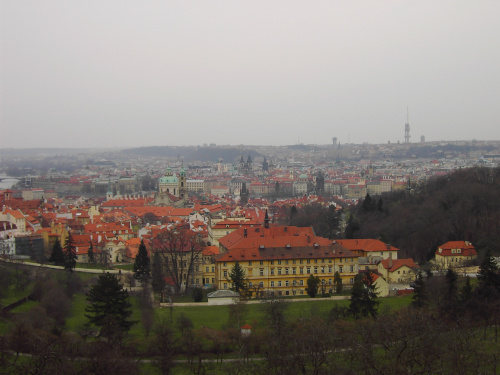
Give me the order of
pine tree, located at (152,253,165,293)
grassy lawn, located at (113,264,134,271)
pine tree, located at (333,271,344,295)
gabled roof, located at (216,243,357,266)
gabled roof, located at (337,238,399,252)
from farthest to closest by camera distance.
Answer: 1. grassy lawn, located at (113,264,134,271)
2. gabled roof, located at (337,238,399,252)
3. gabled roof, located at (216,243,357,266)
4. pine tree, located at (333,271,344,295)
5. pine tree, located at (152,253,165,293)

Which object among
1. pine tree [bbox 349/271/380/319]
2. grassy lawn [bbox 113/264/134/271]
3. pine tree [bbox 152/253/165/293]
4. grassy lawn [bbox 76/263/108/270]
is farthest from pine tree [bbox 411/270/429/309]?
grassy lawn [bbox 76/263/108/270]

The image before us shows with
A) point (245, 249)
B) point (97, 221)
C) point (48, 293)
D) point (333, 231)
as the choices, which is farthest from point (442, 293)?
point (97, 221)

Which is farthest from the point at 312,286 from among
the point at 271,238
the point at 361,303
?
the point at 361,303

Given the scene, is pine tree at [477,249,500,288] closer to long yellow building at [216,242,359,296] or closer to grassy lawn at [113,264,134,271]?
long yellow building at [216,242,359,296]

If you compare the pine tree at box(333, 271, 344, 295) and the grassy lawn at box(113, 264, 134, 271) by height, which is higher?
the pine tree at box(333, 271, 344, 295)

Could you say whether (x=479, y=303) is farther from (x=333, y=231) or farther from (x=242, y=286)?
(x=333, y=231)
